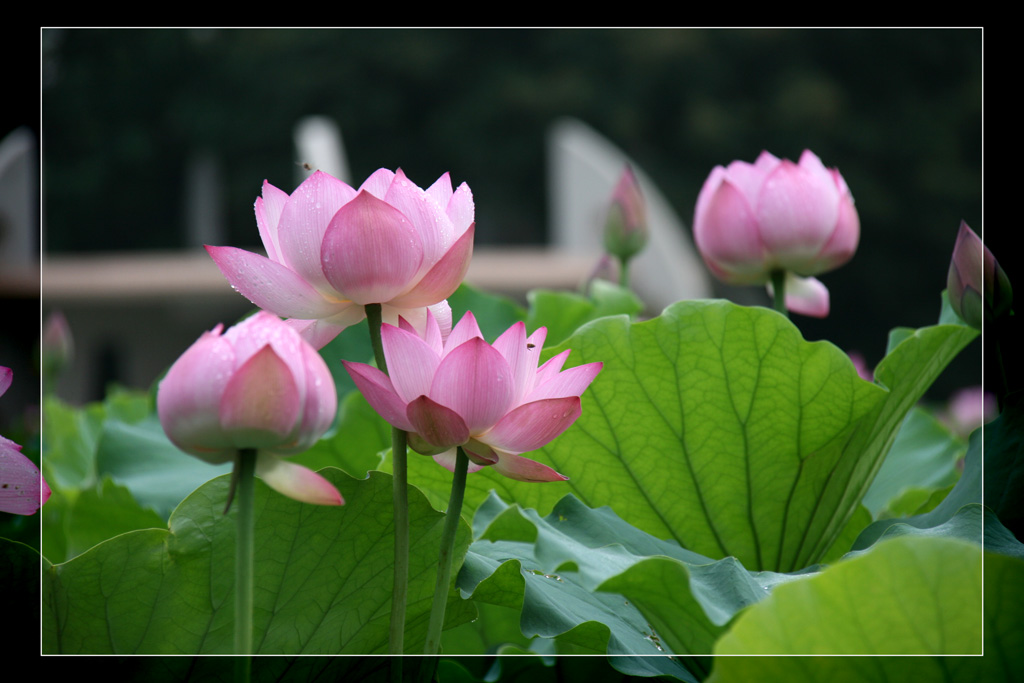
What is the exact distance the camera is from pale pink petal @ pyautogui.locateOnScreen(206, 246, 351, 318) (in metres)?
0.30

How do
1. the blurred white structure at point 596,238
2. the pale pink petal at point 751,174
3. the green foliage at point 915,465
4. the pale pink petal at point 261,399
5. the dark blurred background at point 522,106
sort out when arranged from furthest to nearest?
the dark blurred background at point 522,106, the blurred white structure at point 596,238, the green foliage at point 915,465, the pale pink petal at point 751,174, the pale pink petal at point 261,399

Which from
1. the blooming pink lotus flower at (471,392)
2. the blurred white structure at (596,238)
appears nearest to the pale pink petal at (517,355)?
the blooming pink lotus flower at (471,392)

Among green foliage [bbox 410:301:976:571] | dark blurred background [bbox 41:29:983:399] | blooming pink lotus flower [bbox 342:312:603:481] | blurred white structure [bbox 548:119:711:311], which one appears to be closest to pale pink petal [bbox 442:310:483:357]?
blooming pink lotus flower [bbox 342:312:603:481]

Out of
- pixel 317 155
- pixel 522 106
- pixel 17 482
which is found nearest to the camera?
pixel 17 482

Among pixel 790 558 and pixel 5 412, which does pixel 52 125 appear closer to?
pixel 5 412

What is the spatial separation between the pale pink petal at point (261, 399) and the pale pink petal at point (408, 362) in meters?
0.05

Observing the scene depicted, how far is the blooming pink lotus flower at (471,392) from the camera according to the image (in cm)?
28

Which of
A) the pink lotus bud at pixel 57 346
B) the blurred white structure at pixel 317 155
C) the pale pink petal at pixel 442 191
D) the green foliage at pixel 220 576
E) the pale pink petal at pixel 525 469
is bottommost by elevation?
the pink lotus bud at pixel 57 346

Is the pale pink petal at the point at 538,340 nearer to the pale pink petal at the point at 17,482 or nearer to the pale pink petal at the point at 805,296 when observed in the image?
the pale pink petal at the point at 17,482

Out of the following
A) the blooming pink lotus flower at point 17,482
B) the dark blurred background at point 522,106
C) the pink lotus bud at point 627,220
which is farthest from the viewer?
the dark blurred background at point 522,106

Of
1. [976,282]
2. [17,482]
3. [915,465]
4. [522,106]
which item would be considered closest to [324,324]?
[17,482]

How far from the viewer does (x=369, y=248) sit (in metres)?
0.29

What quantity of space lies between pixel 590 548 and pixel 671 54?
10.7m

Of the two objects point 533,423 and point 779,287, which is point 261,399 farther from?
point 779,287
